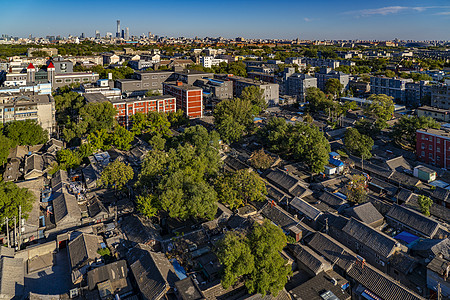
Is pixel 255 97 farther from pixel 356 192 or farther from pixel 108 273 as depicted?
pixel 108 273

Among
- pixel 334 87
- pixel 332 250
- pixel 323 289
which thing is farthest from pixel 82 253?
pixel 334 87

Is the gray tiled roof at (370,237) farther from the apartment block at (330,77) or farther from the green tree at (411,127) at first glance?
the apartment block at (330,77)

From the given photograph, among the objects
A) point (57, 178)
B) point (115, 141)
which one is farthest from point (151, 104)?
point (57, 178)

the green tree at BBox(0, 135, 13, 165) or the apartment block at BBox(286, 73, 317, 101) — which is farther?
the apartment block at BBox(286, 73, 317, 101)

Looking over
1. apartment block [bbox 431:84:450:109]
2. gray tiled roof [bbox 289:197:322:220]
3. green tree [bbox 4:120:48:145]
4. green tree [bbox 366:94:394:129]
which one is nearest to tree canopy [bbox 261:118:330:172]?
gray tiled roof [bbox 289:197:322:220]

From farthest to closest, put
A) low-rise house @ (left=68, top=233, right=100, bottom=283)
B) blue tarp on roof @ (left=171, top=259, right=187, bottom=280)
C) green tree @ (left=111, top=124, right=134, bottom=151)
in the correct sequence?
green tree @ (left=111, top=124, right=134, bottom=151) < low-rise house @ (left=68, top=233, right=100, bottom=283) < blue tarp on roof @ (left=171, top=259, right=187, bottom=280)

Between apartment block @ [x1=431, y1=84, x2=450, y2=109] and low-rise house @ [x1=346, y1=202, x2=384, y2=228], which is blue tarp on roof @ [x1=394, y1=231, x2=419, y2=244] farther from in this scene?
apartment block @ [x1=431, y1=84, x2=450, y2=109]
